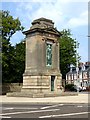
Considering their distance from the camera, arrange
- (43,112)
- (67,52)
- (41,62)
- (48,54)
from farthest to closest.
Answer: (67,52), (48,54), (41,62), (43,112)

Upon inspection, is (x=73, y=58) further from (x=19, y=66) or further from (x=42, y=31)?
(x=42, y=31)

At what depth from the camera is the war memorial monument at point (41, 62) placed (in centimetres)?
3369

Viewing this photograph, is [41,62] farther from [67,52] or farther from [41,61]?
[67,52]

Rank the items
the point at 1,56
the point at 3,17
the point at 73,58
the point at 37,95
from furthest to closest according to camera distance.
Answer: the point at 73,58
the point at 3,17
the point at 1,56
the point at 37,95

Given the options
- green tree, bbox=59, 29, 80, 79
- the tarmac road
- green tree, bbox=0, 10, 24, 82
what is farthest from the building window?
green tree, bbox=59, 29, 80, 79

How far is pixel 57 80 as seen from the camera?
117 feet

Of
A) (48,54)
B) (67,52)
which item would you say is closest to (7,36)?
(48,54)

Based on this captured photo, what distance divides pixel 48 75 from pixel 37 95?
3717 millimetres

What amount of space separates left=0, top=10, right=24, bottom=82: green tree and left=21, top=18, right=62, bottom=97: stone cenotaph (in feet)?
24.9

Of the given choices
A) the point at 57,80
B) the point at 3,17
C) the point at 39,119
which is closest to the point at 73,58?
the point at 3,17

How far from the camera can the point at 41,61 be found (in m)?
34.1

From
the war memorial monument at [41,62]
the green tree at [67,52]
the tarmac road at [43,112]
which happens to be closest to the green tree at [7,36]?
the war memorial monument at [41,62]

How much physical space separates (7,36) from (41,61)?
12.2 metres

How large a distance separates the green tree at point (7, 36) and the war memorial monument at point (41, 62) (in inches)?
298
